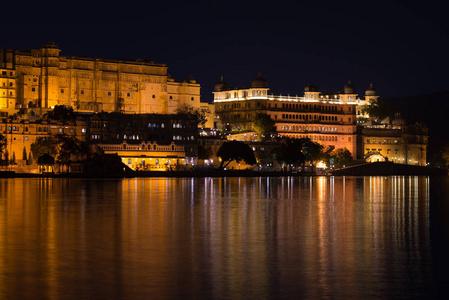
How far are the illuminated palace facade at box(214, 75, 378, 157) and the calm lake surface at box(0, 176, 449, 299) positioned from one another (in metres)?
114

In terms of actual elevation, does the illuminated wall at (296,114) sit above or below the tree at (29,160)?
above

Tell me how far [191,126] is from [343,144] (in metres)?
47.1

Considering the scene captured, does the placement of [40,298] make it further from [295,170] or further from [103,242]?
[295,170]

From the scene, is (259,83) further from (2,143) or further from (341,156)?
(2,143)

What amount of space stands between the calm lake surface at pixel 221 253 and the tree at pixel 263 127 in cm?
10263

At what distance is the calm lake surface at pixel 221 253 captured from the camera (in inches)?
801

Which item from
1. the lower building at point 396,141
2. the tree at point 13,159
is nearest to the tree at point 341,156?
the lower building at point 396,141

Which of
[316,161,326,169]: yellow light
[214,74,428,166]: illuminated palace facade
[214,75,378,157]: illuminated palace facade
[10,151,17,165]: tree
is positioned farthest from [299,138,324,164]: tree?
[10,151,17,165]: tree

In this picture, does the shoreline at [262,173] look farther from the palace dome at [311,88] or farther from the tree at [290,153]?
the palace dome at [311,88]

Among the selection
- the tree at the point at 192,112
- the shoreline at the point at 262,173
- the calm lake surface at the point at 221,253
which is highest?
the tree at the point at 192,112

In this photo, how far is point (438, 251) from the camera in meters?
27.4

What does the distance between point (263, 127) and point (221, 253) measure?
124044 mm

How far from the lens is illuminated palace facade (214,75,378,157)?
527 feet

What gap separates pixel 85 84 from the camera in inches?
5305
